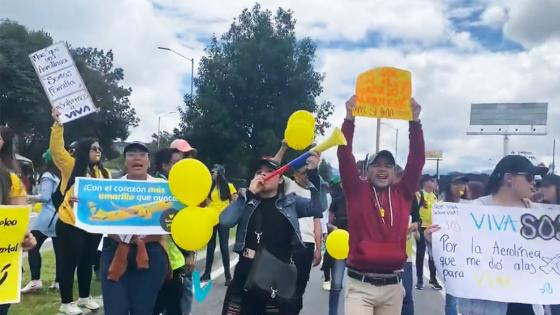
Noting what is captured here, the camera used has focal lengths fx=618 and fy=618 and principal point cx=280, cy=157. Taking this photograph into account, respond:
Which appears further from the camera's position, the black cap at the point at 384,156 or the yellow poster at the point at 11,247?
the black cap at the point at 384,156

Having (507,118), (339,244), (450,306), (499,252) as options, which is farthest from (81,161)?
(507,118)

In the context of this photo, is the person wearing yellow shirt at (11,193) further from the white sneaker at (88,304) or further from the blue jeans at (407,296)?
the blue jeans at (407,296)

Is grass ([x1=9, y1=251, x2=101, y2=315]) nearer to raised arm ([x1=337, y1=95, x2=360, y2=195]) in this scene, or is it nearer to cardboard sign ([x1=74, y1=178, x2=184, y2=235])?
cardboard sign ([x1=74, y1=178, x2=184, y2=235])

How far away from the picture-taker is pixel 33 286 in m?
7.56

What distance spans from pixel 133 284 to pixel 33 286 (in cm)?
351

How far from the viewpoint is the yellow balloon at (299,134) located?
4805 mm

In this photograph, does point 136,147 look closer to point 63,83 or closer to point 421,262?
point 63,83

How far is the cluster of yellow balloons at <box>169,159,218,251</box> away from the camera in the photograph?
14.4 feet

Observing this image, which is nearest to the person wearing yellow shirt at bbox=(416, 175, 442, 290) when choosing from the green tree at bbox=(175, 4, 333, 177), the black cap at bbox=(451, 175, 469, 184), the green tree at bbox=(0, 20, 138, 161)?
the black cap at bbox=(451, 175, 469, 184)

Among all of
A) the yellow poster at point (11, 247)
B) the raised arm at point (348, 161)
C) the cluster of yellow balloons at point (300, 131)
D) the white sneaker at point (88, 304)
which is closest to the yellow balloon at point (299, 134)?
the cluster of yellow balloons at point (300, 131)

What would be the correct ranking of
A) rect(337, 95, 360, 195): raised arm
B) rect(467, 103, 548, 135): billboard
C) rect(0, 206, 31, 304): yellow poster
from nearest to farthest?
1. rect(0, 206, 31, 304): yellow poster
2. rect(337, 95, 360, 195): raised arm
3. rect(467, 103, 548, 135): billboard

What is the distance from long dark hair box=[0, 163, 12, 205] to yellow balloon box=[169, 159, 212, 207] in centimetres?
109

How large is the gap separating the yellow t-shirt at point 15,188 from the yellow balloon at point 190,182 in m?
1.02

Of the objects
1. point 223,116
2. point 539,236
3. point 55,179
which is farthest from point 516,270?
point 223,116
